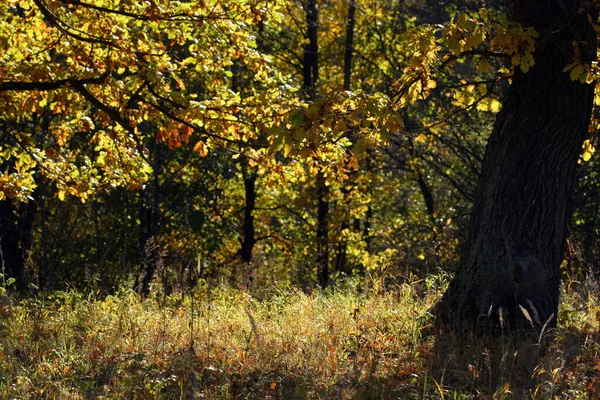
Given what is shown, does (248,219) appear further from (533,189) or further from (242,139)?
(533,189)

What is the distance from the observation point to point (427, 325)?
6137 millimetres

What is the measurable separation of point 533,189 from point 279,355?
2.52 m

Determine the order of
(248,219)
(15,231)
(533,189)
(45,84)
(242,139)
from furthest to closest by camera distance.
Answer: (248,219), (15,231), (242,139), (45,84), (533,189)

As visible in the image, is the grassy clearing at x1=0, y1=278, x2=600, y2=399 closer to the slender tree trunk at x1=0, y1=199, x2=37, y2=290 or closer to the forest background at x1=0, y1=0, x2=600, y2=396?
the forest background at x1=0, y1=0, x2=600, y2=396

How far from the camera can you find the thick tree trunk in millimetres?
6160

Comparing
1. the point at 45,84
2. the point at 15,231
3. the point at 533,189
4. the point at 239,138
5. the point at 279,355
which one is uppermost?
the point at 45,84

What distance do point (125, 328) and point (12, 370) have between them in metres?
1.14

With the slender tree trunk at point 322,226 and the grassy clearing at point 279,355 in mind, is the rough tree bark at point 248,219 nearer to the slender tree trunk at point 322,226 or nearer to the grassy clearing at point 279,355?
the slender tree trunk at point 322,226

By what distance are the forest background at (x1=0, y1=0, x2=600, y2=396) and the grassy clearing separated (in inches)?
14.2

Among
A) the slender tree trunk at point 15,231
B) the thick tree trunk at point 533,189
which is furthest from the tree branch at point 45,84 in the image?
the slender tree trunk at point 15,231

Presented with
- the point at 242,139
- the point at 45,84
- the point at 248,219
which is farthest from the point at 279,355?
the point at 248,219

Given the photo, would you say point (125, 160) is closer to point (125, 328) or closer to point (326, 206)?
point (125, 328)

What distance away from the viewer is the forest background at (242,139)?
21.5ft

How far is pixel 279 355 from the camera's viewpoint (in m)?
5.68
